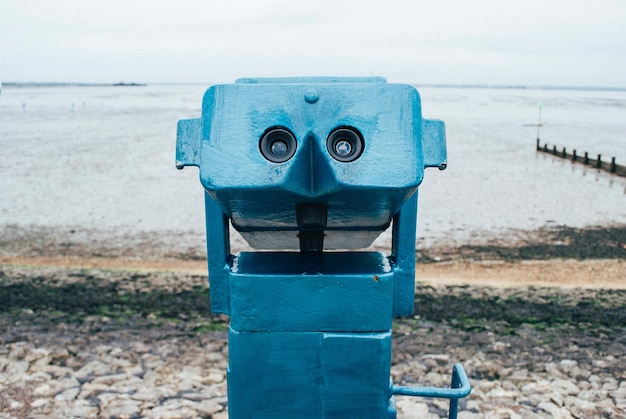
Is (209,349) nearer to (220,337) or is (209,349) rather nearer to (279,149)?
(220,337)

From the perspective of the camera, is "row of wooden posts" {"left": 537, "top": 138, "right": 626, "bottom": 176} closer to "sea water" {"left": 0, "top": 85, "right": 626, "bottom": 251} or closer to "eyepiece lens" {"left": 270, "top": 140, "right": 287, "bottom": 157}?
"sea water" {"left": 0, "top": 85, "right": 626, "bottom": 251}

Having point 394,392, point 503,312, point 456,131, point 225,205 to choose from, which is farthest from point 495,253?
point 456,131

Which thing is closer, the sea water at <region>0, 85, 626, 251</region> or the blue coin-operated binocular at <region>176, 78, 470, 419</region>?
the blue coin-operated binocular at <region>176, 78, 470, 419</region>

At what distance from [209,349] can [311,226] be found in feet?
16.0

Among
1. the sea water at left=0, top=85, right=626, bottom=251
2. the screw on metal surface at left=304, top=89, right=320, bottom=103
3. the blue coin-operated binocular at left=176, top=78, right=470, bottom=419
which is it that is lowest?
the sea water at left=0, top=85, right=626, bottom=251

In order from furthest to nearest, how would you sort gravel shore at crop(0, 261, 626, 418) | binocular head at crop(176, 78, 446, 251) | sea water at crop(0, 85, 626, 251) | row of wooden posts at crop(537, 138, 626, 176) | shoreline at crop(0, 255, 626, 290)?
1. row of wooden posts at crop(537, 138, 626, 176)
2. sea water at crop(0, 85, 626, 251)
3. shoreline at crop(0, 255, 626, 290)
4. gravel shore at crop(0, 261, 626, 418)
5. binocular head at crop(176, 78, 446, 251)

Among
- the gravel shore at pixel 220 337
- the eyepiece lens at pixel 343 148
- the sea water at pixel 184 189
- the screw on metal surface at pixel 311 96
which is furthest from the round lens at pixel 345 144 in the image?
the sea water at pixel 184 189

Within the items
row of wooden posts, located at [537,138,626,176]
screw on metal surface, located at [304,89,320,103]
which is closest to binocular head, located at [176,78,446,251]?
screw on metal surface, located at [304,89,320,103]

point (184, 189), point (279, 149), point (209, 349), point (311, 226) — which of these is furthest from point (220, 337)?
point (184, 189)

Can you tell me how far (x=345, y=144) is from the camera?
200 centimetres

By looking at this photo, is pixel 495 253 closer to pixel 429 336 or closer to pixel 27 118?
pixel 429 336

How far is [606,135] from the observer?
139ft

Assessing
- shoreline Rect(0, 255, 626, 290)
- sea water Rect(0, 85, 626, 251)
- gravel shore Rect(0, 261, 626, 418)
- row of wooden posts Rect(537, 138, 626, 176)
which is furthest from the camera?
row of wooden posts Rect(537, 138, 626, 176)

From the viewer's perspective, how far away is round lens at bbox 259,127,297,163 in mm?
1979
